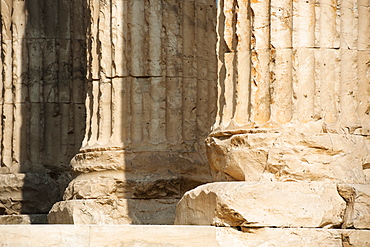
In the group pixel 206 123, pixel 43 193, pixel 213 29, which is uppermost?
pixel 213 29

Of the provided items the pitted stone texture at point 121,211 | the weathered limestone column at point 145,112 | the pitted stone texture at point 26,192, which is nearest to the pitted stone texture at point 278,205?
the pitted stone texture at point 121,211

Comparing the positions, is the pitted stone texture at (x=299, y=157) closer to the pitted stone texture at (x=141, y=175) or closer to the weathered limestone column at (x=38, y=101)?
the pitted stone texture at (x=141, y=175)

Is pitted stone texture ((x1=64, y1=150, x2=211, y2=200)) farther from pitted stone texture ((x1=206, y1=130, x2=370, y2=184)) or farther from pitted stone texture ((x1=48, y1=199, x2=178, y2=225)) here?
pitted stone texture ((x1=206, y1=130, x2=370, y2=184))

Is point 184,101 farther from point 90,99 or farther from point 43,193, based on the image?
point 43,193

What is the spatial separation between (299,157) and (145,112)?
14.2ft

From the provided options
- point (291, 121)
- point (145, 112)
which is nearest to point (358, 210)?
point (291, 121)

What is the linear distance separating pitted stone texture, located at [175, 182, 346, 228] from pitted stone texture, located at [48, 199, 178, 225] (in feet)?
12.5

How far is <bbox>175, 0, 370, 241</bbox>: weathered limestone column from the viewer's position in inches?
363

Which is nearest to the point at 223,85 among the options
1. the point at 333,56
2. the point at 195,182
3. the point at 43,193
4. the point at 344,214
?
the point at 333,56

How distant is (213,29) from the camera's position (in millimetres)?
13852

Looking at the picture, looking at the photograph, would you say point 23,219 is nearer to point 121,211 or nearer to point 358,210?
point 121,211

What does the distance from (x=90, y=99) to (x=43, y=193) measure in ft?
11.3

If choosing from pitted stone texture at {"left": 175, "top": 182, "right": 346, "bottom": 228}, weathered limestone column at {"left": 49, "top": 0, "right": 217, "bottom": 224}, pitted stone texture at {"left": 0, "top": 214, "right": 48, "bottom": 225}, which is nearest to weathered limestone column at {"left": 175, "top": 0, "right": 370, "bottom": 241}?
pitted stone texture at {"left": 175, "top": 182, "right": 346, "bottom": 228}

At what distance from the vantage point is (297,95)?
379 inches
